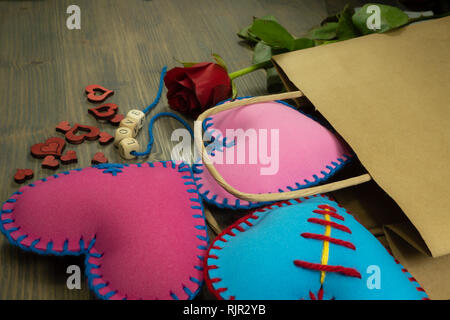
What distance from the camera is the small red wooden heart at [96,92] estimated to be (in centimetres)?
65

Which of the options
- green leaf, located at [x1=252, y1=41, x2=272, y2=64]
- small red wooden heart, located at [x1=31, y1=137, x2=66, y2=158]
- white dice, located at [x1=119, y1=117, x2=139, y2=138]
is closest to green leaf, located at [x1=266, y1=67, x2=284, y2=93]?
green leaf, located at [x1=252, y1=41, x2=272, y2=64]

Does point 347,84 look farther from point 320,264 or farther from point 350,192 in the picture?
point 320,264

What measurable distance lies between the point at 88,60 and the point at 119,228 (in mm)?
463

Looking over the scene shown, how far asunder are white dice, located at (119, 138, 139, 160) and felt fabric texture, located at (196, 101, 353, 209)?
0.35 ft

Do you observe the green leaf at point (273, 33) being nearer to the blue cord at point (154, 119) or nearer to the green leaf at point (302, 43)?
the green leaf at point (302, 43)

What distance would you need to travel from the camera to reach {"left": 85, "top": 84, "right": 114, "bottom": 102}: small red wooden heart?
653 millimetres

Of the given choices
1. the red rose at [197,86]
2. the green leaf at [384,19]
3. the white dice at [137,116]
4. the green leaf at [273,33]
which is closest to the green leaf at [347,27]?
the green leaf at [384,19]

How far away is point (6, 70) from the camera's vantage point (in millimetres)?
715

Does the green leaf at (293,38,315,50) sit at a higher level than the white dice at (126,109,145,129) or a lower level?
higher

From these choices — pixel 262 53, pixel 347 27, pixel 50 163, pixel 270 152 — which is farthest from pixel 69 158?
pixel 347 27

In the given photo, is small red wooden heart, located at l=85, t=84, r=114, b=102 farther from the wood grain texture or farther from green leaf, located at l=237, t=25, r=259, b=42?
green leaf, located at l=237, t=25, r=259, b=42

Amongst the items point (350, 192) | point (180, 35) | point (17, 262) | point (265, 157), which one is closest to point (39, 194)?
point (17, 262)

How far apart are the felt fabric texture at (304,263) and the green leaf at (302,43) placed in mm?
360

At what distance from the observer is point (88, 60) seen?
0.76 m
